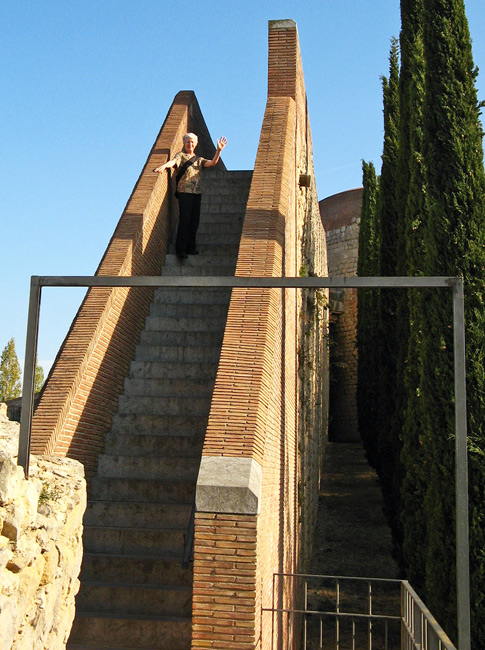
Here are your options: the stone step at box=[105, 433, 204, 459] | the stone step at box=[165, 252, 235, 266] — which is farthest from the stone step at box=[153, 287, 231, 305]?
the stone step at box=[105, 433, 204, 459]

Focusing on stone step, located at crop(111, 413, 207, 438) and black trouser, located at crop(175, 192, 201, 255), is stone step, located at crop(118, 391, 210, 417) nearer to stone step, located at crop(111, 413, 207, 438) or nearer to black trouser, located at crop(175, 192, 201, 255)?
stone step, located at crop(111, 413, 207, 438)

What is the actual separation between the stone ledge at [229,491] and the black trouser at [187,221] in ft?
15.9

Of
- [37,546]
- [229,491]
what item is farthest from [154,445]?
[37,546]

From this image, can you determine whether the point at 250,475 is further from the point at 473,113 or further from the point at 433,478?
the point at 473,113

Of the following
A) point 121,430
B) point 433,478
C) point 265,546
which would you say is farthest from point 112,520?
point 433,478

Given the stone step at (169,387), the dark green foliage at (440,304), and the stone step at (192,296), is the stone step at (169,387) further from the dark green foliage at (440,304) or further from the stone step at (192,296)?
the dark green foliage at (440,304)

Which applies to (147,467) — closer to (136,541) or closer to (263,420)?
(136,541)

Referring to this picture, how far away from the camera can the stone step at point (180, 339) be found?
28.6ft

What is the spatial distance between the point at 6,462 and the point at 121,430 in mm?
5203

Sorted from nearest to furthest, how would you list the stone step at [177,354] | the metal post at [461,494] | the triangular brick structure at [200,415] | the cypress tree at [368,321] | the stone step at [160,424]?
the metal post at [461,494] < the triangular brick structure at [200,415] < the stone step at [160,424] < the stone step at [177,354] < the cypress tree at [368,321]

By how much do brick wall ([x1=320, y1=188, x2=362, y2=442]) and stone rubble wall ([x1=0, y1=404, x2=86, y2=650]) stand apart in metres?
17.5

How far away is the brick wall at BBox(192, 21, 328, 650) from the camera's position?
5215 millimetres

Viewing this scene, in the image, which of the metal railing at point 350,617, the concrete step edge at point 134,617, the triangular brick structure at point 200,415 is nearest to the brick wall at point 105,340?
the triangular brick structure at point 200,415

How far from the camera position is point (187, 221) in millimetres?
9688
